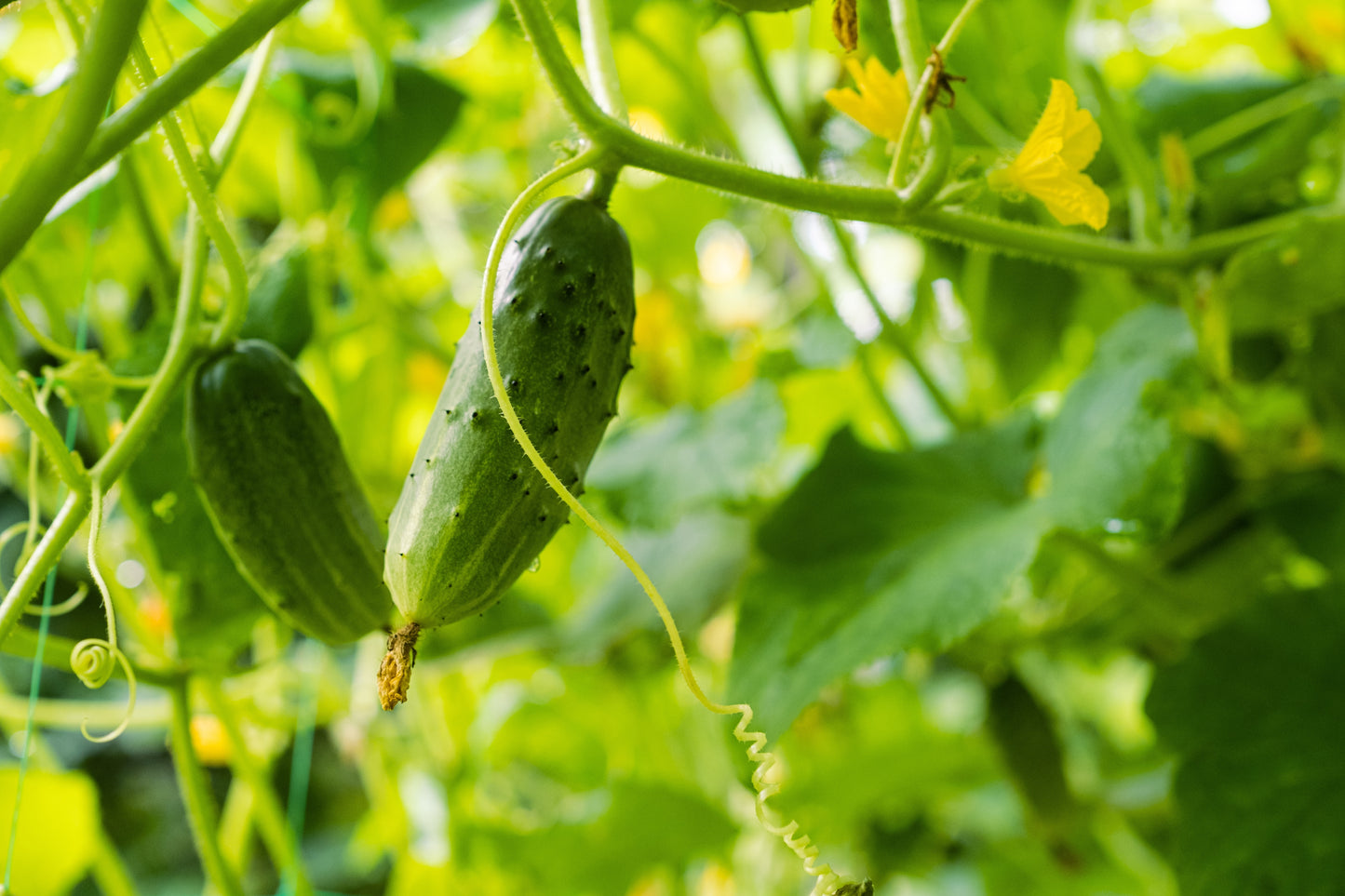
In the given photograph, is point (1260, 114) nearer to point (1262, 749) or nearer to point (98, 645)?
point (1262, 749)

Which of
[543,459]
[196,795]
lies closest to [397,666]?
[543,459]

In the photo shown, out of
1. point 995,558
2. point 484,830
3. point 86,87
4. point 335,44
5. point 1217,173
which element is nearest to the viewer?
point 86,87

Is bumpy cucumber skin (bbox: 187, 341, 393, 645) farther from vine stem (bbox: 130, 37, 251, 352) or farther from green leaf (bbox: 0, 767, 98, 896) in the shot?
green leaf (bbox: 0, 767, 98, 896)

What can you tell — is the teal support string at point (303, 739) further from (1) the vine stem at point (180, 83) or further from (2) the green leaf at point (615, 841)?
(1) the vine stem at point (180, 83)

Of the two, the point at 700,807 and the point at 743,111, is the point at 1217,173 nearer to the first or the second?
the point at 700,807

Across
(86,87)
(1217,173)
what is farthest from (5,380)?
(1217,173)

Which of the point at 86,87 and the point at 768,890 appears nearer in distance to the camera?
the point at 86,87

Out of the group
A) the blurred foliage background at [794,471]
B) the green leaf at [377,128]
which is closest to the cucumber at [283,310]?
the blurred foliage background at [794,471]
